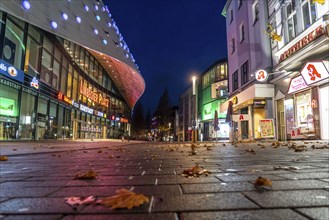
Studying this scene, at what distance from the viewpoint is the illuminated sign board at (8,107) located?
18109 mm

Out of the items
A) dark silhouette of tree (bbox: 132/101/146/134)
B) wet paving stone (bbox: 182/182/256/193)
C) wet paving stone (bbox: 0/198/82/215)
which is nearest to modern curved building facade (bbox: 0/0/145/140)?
→ wet paving stone (bbox: 0/198/82/215)

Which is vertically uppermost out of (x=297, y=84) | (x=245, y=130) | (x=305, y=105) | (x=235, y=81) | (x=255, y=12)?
(x=255, y=12)

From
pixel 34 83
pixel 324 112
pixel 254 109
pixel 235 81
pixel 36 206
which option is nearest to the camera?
pixel 36 206

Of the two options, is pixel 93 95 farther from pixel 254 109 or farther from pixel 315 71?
pixel 315 71

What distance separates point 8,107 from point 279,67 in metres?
18.7

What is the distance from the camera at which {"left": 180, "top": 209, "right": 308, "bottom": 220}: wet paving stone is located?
134cm

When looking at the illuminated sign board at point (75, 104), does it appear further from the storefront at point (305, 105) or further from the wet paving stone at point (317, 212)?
the wet paving stone at point (317, 212)

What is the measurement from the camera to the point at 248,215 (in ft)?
4.53

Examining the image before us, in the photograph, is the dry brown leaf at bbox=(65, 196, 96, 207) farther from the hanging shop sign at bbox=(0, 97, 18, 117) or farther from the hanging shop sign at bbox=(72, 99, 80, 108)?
the hanging shop sign at bbox=(72, 99, 80, 108)

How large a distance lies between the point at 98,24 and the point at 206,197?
123 feet

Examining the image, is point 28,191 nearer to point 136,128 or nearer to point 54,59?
point 54,59

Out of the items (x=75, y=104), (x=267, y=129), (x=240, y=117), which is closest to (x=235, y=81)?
(x=240, y=117)

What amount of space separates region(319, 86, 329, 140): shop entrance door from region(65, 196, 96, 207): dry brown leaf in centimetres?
1515

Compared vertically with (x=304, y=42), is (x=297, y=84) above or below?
below
